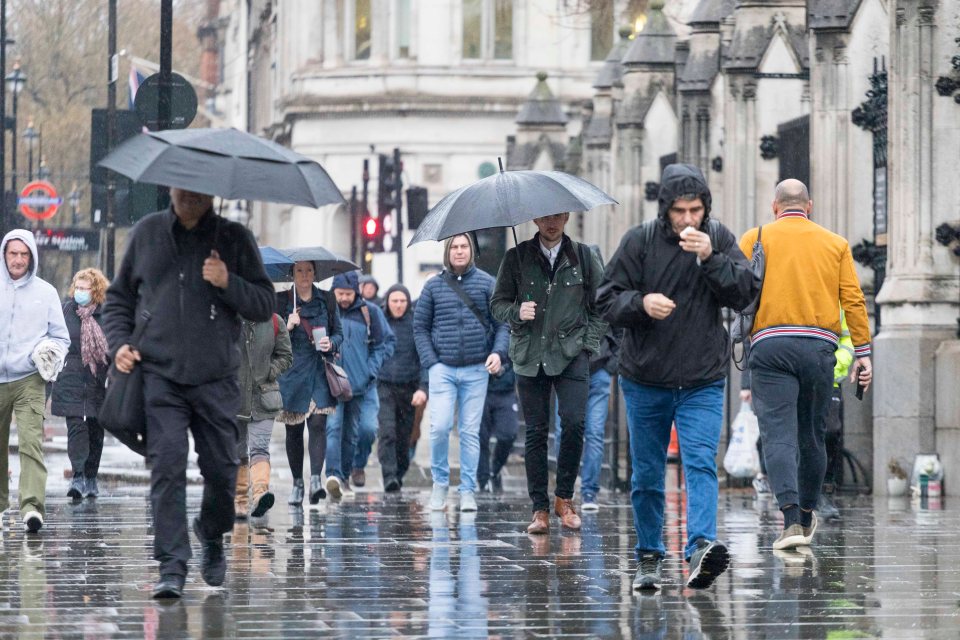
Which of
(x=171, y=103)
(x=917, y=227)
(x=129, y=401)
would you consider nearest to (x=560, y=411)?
(x=129, y=401)

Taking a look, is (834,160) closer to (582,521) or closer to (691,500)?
(582,521)

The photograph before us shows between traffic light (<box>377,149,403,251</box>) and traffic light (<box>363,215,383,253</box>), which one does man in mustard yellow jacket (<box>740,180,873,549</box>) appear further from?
traffic light (<box>363,215,383,253</box>)

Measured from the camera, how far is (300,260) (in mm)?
16141

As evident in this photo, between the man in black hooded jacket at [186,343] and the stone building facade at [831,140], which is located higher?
the stone building facade at [831,140]

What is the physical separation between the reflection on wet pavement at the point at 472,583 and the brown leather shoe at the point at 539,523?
0.09 metres

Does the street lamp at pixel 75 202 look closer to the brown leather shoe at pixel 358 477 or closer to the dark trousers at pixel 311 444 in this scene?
the brown leather shoe at pixel 358 477

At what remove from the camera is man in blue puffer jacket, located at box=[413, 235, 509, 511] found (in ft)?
52.0

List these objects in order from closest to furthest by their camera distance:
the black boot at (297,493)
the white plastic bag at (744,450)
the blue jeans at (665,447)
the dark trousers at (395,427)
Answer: the blue jeans at (665,447) → the black boot at (297,493) → the white plastic bag at (744,450) → the dark trousers at (395,427)

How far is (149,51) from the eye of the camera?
6938 cm

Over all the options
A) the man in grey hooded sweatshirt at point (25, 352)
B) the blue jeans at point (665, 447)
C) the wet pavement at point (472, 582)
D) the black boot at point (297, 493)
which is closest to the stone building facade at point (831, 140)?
the wet pavement at point (472, 582)

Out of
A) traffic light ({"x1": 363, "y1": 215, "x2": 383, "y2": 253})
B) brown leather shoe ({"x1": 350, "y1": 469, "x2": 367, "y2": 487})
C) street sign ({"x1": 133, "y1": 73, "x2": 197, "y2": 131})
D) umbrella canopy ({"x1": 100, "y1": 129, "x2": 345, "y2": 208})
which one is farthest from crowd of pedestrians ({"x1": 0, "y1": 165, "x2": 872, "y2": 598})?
traffic light ({"x1": 363, "y1": 215, "x2": 383, "y2": 253})

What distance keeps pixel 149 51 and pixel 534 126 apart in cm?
3665

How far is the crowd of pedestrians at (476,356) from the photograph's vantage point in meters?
9.96

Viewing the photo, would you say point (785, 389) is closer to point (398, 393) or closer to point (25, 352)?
point (25, 352)
